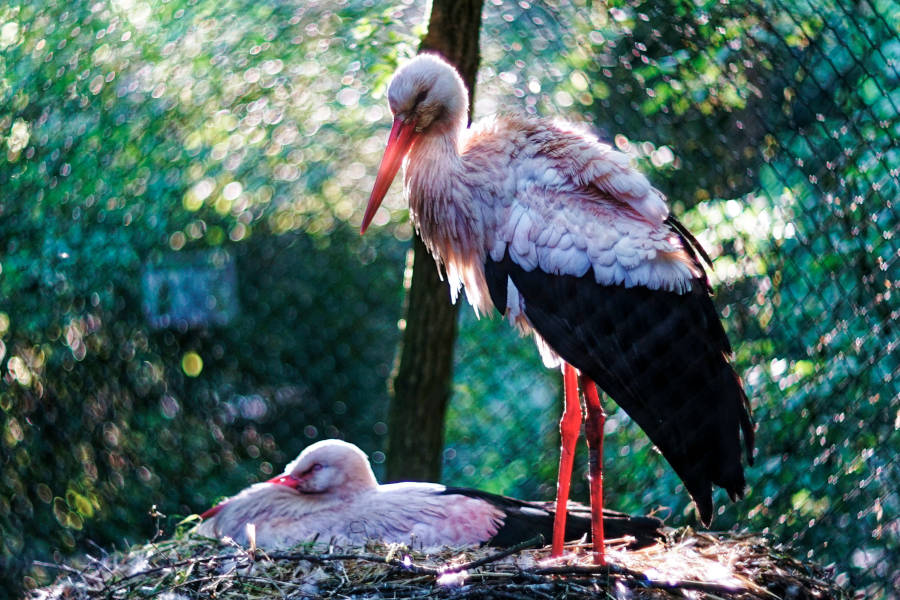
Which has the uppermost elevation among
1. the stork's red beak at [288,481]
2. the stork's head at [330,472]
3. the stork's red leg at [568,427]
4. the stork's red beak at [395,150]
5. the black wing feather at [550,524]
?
the stork's red beak at [395,150]

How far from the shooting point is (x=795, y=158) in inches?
100

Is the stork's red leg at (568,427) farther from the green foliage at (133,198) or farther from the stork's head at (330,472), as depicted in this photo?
the green foliage at (133,198)

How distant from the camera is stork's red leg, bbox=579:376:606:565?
7.97 feet

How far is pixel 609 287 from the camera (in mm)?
2389

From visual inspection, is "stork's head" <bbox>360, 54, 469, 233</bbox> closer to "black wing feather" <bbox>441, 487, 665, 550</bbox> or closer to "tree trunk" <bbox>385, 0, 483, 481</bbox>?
"tree trunk" <bbox>385, 0, 483, 481</bbox>

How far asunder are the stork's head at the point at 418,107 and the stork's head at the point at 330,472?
0.71m

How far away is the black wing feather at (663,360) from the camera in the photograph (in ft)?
7.63

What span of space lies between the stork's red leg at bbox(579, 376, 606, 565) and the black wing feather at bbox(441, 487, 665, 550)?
17 centimetres

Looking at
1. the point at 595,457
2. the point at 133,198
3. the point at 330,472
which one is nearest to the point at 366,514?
the point at 330,472

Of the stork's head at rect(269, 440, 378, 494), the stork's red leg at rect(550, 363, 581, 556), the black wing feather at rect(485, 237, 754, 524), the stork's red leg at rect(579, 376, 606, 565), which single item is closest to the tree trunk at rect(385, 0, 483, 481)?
the stork's head at rect(269, 440, 378, 494)

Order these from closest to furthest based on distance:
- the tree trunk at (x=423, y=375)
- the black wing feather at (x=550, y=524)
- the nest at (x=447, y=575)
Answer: the nest at (x=447, y=575)
the black wing feather at (x=550, y=524)
the tree trunk at (x=423, y=375)

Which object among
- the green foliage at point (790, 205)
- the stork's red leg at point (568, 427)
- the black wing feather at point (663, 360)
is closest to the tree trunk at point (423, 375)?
the green foliage at point (790, 205)

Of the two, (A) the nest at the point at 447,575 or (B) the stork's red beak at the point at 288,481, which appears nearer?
(A) the nest at the point at 447,575

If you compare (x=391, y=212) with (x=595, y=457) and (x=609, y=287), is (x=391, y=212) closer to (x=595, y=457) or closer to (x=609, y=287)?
(x=595, y=457)
